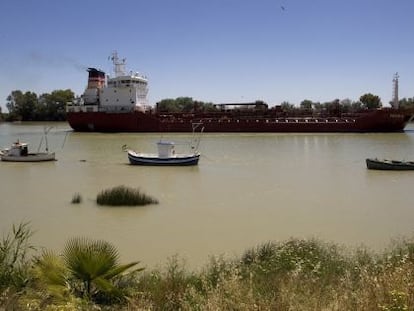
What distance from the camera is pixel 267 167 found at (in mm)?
24656

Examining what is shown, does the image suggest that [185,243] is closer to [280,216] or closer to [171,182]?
[280,216]

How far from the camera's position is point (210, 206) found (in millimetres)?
14055

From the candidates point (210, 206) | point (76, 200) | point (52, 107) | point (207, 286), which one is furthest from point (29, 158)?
point (52, 107)

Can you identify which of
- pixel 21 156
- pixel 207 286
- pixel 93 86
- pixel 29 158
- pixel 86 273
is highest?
pixel 93 86

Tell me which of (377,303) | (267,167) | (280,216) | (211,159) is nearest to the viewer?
(377,303)

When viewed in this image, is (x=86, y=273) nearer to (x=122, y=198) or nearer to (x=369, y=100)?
(x=122, y=198)

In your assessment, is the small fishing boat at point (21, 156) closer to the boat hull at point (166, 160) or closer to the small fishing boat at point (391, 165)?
the boat hull at point (166, 160)

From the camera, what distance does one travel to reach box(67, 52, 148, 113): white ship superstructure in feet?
191

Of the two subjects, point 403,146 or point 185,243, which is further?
point 403,146

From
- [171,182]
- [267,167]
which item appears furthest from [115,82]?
[171,182]

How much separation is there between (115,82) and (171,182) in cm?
4158

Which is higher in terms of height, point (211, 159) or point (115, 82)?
point (115, 82)

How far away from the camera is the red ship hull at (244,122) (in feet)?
178

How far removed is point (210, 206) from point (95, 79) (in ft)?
168
